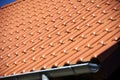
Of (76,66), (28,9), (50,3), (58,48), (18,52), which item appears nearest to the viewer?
(76,66)

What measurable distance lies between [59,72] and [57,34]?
61.0 inches

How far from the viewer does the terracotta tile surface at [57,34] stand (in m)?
4.30

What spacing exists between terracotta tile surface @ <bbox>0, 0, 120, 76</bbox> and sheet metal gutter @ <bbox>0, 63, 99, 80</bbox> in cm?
18

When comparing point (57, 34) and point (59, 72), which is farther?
point (57, 34)

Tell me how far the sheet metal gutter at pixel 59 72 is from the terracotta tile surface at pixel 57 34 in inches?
7.2

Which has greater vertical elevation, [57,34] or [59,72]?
[57,34]

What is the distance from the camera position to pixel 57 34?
5445 mm

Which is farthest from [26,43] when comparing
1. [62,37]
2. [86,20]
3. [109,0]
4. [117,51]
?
[117,51]

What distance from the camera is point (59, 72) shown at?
13.2 feet

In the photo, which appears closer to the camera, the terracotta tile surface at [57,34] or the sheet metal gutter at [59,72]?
the sheet metal gutter at [59,72]

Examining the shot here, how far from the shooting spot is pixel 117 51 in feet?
13.6

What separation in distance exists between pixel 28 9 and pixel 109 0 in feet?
9.93

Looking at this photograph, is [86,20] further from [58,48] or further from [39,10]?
[39,10]

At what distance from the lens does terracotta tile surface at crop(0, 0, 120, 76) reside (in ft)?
14.1
